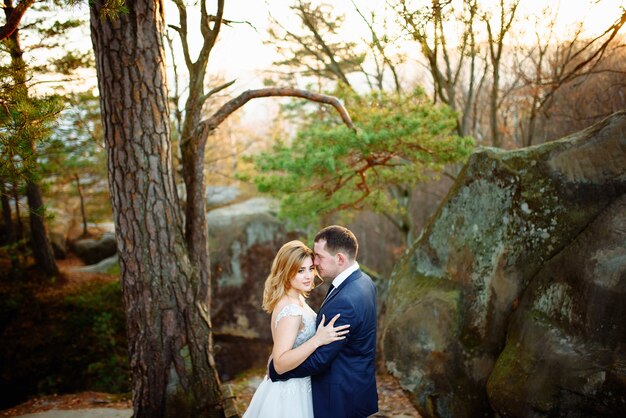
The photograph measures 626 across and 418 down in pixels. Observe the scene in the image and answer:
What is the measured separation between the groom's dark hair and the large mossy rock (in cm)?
752

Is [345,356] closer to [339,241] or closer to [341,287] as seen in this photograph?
[341,287]

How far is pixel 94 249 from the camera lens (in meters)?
14.2

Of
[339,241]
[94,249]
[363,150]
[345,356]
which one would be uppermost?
[363,150]

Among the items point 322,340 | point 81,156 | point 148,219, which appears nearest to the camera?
point 322,340

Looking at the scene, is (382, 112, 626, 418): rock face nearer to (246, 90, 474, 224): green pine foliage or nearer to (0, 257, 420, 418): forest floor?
(0, 257, 420, 418): forest floor

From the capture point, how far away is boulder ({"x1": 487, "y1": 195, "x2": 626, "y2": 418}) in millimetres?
3730

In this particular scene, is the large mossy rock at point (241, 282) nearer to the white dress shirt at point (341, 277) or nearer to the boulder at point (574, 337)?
the boulder at point (574, 337)

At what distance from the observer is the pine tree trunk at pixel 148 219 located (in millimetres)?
4828

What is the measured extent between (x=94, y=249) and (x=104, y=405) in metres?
7.37

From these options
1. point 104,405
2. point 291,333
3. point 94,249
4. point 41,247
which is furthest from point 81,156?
point 291,333

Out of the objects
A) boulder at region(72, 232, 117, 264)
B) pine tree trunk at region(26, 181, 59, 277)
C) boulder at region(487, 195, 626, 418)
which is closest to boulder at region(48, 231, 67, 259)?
boulder at region(72, 232, 117, 264)

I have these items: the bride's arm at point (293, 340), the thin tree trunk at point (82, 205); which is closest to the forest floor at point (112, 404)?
the bride's arm at point (293, 340)

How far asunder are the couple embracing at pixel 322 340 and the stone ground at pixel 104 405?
11.1 ft

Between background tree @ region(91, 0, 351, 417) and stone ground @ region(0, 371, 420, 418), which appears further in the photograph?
stone ground @ region(0, 371, 420, 418)
